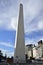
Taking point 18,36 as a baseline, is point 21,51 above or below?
below

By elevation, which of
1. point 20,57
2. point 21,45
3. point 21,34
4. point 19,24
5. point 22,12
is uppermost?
point 22,12

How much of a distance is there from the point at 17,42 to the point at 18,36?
4083 millimetres

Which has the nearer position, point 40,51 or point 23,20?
point 23,20

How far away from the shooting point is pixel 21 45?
10144 centimetres

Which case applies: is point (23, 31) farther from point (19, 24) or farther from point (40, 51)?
point (40, 51)

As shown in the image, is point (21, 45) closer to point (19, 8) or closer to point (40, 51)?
point (19, 8)

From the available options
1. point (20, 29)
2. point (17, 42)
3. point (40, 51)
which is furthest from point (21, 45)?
point (40, 51)

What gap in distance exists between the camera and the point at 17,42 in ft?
334

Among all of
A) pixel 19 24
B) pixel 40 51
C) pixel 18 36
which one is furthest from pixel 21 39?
pixel 40 51

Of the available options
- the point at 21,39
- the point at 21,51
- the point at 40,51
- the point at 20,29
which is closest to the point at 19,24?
the point at 20,29

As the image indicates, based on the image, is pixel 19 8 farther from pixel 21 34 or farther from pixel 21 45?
pixel 21 45

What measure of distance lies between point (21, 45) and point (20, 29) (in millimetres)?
10334

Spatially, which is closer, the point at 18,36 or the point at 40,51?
the point at 18,36

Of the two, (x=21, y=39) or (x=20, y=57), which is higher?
(x=21, y=39)
